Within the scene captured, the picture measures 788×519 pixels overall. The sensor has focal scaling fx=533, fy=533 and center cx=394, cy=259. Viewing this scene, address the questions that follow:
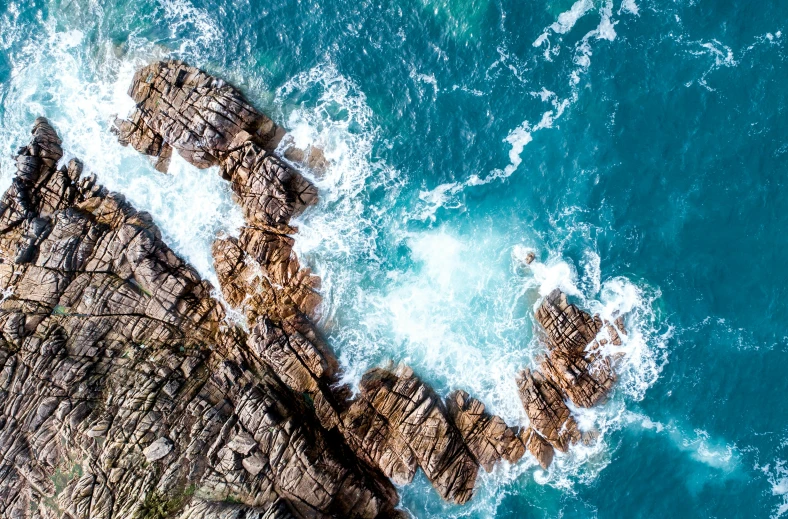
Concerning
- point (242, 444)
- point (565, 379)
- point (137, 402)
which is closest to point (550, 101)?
point (565, 379)

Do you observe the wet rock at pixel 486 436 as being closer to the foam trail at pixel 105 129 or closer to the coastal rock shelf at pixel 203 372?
the coastal rock shelf at pixel 203 372

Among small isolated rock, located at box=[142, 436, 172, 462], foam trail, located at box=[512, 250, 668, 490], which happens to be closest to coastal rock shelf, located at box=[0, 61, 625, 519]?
small isolated rock, located at box=[142, 436, 172, 462]

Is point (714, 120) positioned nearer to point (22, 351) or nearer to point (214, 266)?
point (214, 266)

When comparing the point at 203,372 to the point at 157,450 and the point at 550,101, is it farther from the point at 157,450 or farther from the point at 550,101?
the point at 550,101

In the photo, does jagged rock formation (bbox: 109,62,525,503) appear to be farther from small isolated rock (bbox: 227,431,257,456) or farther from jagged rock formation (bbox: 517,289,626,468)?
small isolated rock (bbox: 227,431,257,456)

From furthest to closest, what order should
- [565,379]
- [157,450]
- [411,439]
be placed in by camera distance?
[565,379] → [411,439] → [157,450]

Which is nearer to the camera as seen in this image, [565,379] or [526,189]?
[565,379]

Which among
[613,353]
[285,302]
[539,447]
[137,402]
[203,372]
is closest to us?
[137,402]

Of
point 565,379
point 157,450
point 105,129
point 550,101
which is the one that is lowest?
point 157,450
